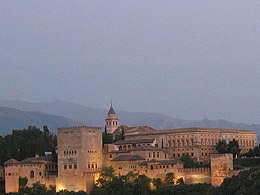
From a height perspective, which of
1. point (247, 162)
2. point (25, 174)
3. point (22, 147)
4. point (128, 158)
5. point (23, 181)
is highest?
point (22, 147)

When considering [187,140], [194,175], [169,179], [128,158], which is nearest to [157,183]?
[169,179]

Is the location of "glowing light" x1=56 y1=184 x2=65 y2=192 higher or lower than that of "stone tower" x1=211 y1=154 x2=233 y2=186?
lower

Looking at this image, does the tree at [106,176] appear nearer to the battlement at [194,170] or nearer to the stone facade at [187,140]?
the battlement at [194,170]

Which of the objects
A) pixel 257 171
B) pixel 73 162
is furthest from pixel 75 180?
pixel 257 171

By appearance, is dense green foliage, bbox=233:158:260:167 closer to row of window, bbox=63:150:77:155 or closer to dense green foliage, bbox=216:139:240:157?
dense green foliage, bbox=216:139:240:157

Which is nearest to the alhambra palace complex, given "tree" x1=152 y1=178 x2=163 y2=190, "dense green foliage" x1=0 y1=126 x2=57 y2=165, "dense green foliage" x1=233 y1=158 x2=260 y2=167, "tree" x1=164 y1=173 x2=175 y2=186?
"tree" x1=164 y1=173 x2=175 y2=186

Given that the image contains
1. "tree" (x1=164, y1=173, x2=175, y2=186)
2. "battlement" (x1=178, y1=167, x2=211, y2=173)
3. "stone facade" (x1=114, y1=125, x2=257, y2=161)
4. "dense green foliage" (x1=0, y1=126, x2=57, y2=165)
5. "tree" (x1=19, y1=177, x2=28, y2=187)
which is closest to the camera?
"tree" (x1=164, y1=173, x2=175, y2=186)

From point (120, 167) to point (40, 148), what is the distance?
1406 cm

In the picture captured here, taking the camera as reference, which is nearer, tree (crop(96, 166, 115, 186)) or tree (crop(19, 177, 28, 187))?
tree (crop(96, 166, 115, 186))

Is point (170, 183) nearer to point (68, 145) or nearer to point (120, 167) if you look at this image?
point (120, 167)

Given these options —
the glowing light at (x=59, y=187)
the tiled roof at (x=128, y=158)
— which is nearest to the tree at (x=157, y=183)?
the tiled roof at (x=128, y=158)

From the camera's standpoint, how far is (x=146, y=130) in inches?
3105

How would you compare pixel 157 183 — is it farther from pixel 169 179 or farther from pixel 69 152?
pixel 69 152

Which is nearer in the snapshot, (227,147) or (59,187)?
(59,187)
